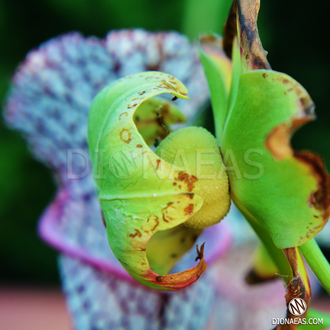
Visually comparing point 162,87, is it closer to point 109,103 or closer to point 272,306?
point 109,103

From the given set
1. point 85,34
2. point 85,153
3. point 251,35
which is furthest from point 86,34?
point 251,35

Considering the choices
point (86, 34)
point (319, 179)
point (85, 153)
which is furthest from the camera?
point (86, 34)

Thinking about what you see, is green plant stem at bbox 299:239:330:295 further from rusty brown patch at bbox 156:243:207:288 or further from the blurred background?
the blurred background

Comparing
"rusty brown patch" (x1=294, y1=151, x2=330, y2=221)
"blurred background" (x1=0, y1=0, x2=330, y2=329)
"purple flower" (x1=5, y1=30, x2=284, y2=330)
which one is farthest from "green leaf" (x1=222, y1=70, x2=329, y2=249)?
"blurred background" (x1=0, y1=0, x2=330, y2=329)

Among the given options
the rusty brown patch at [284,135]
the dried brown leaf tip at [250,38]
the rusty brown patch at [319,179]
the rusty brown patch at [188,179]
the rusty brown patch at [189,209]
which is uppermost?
the dried brown leaf tip at [250,38]

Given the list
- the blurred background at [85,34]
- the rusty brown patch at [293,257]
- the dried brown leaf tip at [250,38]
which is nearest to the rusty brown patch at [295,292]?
the rusty brown patch at [293,257]

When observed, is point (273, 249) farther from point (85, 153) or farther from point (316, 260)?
point (85, 153)

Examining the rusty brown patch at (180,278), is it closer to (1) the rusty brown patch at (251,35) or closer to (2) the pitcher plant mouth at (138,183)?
(2) the pitcher plant mouth at (138,183)
